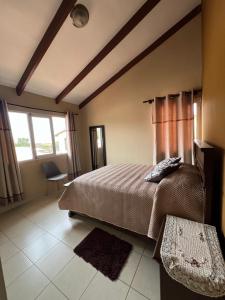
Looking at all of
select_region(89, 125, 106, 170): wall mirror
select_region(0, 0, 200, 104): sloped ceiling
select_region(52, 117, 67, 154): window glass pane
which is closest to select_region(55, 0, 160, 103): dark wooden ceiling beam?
select_region(0, 0, 200, 104): sloped ceiling

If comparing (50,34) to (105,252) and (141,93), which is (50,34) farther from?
(105,252)

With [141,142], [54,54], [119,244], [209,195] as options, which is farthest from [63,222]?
[54,54]

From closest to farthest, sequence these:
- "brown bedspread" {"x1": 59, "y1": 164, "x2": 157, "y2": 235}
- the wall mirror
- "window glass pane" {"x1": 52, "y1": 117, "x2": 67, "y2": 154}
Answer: "brown bedspread" {"x1": 59, "y1": 164, "x2": 157, "y2": 235} < "window glass pane" {"x1": 52, "y1": 117, "x2": 67, "y2": 154} < the wall mirror

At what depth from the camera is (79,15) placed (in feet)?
6.13

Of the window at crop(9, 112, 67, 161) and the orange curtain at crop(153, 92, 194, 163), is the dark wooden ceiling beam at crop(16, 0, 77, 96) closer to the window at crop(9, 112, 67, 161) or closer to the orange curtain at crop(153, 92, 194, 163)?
the window at crop(9, 112, 67, 161)

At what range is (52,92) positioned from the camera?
3.49 meters

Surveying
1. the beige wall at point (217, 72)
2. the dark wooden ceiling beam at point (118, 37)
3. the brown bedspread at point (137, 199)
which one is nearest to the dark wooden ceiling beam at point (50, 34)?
the dark wooden ceiling beam at point (118, 37)

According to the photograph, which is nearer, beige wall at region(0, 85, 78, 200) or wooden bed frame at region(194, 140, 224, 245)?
wooden bed frame at region(194, 140, 224, 245)

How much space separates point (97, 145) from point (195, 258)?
3.83 m

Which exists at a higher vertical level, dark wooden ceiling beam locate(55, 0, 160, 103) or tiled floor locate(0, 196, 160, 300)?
dark wooden ceiling beam locate(55, 0, 160, 103)

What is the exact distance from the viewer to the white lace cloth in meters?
0.75

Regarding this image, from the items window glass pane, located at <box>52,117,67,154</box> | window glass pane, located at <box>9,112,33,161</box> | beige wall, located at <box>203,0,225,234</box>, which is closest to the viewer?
beige wall, located at <box>203,0,225,234</box>

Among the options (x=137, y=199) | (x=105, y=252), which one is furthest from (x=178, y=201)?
(x=105, y=252)

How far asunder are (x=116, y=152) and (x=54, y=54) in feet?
8.58
